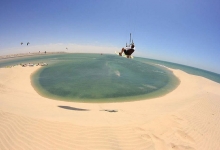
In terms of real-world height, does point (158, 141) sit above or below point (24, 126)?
below

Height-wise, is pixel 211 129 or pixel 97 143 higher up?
pixel 97 143

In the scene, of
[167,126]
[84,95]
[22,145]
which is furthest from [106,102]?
[22,145]

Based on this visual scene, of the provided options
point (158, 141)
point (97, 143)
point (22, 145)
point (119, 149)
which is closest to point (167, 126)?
point (158, 141)

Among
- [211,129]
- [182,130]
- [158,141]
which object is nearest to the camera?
[158,141]

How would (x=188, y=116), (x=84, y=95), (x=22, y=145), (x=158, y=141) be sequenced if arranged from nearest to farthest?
1. (x=22, y=145)
2. (x=158, y=141)
3. (x=188, y=116)
4. (x=84, y=95)

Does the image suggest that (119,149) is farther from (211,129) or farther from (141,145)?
(211,129)

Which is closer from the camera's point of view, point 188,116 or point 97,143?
point 97,143

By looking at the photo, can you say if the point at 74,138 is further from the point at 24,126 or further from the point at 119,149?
the point at 24,126

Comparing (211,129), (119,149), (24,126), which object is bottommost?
(211,129)

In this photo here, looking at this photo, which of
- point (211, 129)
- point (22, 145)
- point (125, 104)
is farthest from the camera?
point (125, 104)
